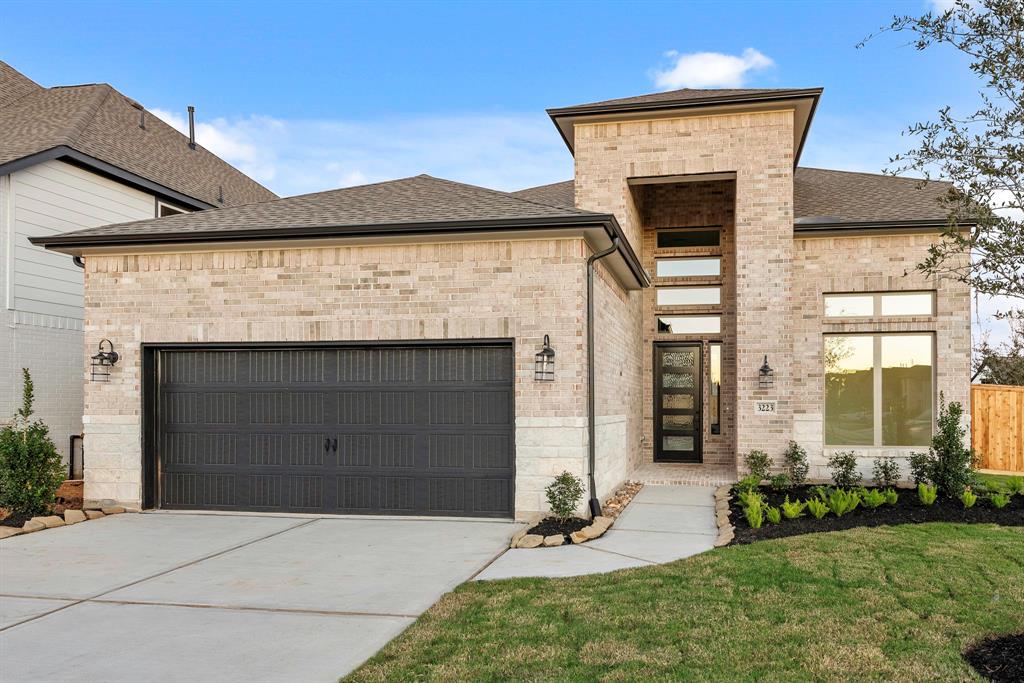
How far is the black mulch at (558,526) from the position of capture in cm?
871

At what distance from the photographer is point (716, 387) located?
1548 cm

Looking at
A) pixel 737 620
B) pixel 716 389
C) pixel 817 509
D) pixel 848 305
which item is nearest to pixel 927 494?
pixel 817 509

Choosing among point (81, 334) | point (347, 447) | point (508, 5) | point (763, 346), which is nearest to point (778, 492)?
point (763, 346)

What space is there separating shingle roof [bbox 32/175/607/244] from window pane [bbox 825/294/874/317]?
6.23m

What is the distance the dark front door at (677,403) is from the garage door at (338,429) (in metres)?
6.63

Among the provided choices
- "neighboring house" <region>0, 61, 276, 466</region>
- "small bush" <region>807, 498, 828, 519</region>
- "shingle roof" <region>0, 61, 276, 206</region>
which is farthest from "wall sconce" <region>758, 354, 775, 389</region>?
"shingle roof" <region>0, 61, 276, 206</region>

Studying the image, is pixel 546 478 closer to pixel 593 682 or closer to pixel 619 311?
pixel 619 311

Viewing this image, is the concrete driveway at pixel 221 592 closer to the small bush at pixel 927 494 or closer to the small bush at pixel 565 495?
the small bush at pixel 565 495

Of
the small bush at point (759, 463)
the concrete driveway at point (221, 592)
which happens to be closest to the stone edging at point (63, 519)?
the concrete driveway at point (221, 592)

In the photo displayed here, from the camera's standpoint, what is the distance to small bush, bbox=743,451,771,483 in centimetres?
1292

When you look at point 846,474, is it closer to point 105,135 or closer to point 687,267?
point 687,267

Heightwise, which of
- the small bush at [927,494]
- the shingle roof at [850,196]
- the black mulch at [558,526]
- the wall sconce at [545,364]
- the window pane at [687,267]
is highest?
the shingle roof at [850,196]

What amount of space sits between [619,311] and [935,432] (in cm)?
607

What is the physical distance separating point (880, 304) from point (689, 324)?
3.50m
